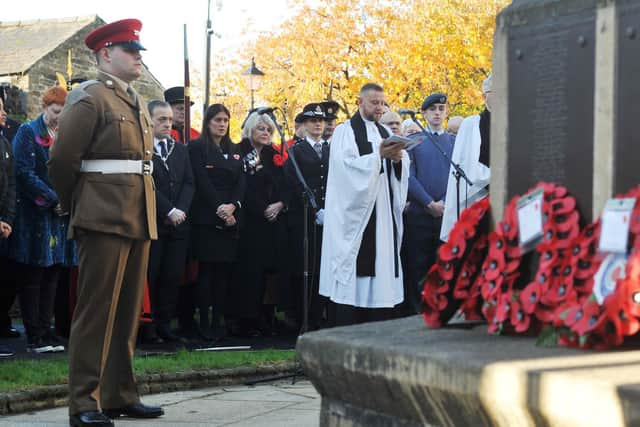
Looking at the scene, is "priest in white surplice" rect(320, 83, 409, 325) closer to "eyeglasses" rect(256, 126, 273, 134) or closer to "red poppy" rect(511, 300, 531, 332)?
"eyeglasses" rect(256, 126, 273, 134)

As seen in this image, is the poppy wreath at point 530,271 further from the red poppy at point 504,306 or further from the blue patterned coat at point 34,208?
the blue patterned coat at point 34,208

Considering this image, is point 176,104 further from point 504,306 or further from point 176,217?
point 504,306

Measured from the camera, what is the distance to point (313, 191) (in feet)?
33.9

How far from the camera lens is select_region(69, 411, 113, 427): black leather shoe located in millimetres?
5586

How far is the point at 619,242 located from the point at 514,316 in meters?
0.52

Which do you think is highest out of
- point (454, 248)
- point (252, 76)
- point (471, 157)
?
point (252, 76)

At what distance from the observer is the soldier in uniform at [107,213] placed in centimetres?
568

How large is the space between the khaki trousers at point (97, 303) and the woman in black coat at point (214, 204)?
3967 millimetres

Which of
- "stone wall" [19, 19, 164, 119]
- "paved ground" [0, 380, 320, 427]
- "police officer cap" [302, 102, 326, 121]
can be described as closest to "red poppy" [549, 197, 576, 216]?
"paved ground" [0, 380, 320, 427]

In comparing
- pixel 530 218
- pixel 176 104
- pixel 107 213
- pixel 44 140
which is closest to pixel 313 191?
pixel 176 104

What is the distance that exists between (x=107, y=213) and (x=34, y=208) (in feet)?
10.9

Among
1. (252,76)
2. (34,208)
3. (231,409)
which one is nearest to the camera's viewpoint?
(231,409)

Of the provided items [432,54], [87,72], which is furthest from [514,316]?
[87,72]

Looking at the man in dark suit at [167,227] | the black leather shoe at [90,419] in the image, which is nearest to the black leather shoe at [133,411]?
the black leather shoe at [90,419]
